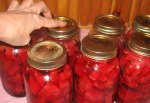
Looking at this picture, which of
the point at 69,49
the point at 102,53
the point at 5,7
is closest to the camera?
the point at 102,53

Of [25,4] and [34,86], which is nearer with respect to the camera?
[34,86]

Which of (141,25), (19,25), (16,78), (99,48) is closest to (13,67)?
(16,78)

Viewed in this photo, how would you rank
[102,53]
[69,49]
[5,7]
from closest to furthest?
1. [102,53]
2. [69,49]
3. [5,7]

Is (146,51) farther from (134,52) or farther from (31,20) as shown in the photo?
(31,20)

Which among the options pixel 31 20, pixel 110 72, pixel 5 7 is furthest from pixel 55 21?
pixel 5 7

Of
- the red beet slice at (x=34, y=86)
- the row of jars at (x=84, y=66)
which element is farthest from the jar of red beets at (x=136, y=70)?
the red beet slice at (x=34, y=86)

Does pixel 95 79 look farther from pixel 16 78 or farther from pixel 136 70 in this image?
pixel 16 78

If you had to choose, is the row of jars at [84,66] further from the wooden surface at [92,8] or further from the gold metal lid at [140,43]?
the wooden surface at [92,8]
